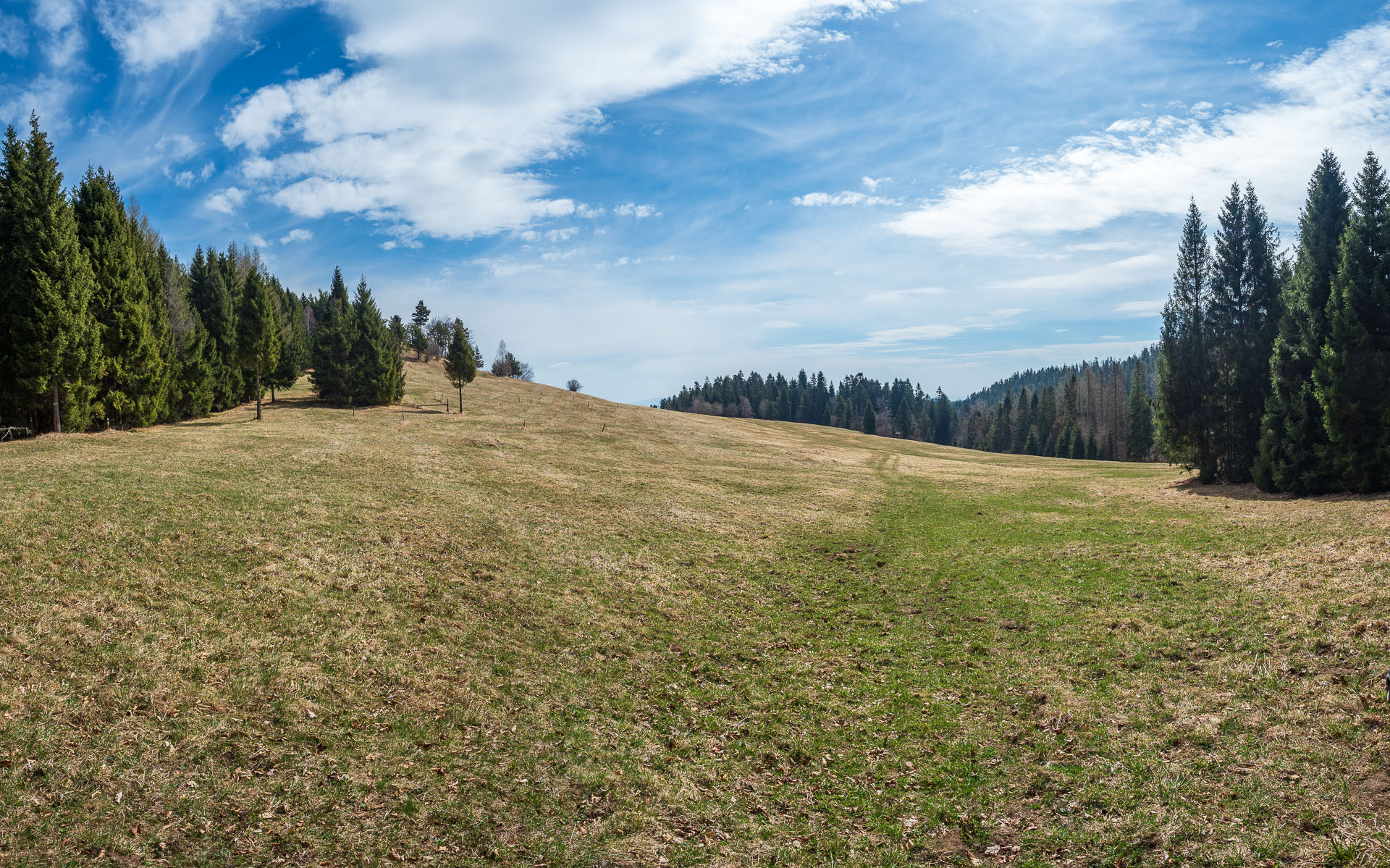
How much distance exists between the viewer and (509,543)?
25.6 metres

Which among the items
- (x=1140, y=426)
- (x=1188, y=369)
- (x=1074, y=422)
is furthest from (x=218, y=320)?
(x=1074, y=422)

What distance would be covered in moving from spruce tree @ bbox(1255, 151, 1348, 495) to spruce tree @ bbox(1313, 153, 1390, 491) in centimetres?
130

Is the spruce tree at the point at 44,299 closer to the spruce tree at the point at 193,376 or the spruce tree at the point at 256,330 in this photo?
the spruce tree at the point at 193,376

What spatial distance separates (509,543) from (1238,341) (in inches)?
2089

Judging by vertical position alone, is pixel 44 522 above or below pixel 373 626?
above

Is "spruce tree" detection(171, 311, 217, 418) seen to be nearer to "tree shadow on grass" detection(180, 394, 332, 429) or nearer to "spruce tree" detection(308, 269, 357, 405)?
"tree shadow on grass" detection(180, 394, 332, 429)

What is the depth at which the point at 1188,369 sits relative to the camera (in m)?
45.9

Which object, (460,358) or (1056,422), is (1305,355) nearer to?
(460,358)

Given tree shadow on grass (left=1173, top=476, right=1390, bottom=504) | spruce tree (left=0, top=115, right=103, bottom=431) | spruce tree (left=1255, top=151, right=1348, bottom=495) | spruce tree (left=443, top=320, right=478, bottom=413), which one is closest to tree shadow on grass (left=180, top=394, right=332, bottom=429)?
spruce tree (left=0, top=115, right=103, bottom=431)

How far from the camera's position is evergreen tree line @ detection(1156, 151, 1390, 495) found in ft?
111

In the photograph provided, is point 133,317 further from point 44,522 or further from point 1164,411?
point 1164,411

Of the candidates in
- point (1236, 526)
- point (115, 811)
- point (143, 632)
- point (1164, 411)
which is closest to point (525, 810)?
point (115, 811)

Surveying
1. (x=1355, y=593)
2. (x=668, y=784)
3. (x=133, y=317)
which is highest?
(x=133, y=317)

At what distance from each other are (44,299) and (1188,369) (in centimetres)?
7733
